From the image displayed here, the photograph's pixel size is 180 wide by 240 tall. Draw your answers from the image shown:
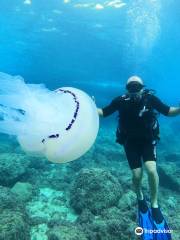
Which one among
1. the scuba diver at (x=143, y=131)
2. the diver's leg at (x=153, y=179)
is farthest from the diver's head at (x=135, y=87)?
the diver's leg at (x=153, y=179)

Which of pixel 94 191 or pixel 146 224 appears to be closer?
pixel 146 224

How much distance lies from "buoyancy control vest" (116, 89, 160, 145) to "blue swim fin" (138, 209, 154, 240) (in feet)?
5.09

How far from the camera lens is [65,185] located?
9734 millimetres

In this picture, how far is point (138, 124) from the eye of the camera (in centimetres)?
602

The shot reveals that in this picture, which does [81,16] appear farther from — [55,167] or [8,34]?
[55,167]

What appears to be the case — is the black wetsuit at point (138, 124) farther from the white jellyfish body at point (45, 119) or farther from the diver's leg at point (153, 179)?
the white jellyfish body at point (45, 119)

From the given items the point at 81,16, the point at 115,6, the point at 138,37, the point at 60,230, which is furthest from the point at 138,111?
the point at 138,37

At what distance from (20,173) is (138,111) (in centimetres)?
511

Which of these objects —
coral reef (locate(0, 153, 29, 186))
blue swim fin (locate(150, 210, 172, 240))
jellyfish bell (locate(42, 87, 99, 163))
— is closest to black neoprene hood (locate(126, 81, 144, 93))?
jellyfish bell (locate(42, 87, 99, 163))

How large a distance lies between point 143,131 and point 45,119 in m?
2.32

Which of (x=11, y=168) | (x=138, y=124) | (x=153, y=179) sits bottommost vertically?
(x=153, y=179)

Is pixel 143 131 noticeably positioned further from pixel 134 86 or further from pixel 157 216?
pixel 157 216

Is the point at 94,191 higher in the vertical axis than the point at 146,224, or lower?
higher

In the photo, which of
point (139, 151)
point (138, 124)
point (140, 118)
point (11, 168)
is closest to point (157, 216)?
point (139, 151)
